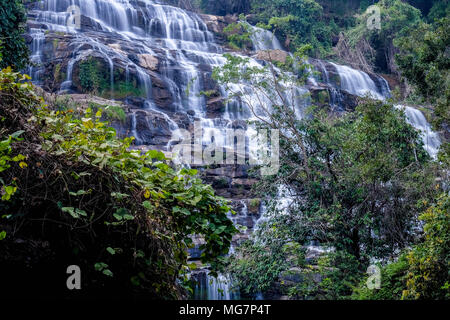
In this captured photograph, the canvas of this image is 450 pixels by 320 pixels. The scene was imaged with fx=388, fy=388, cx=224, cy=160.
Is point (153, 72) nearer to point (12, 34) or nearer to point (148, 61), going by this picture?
point (148, 61)

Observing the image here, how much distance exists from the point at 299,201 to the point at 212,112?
1073cm

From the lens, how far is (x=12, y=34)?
291 inches

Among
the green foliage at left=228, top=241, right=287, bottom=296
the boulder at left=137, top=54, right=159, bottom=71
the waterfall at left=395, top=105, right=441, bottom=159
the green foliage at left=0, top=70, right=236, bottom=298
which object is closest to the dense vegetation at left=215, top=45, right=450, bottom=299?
the green foliage at left=228, top=241, right=287, bottom=296

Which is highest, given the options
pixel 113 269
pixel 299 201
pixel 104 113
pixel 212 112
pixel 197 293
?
pixel 212 112

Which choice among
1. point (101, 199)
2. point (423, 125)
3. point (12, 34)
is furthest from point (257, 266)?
point (423, 125)

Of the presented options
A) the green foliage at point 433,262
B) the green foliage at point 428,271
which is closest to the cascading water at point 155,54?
the green foliage at point 428,271

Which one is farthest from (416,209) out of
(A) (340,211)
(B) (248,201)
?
(B) (248,201)

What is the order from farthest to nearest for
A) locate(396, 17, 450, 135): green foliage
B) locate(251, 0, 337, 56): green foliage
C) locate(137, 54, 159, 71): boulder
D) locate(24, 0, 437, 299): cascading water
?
locate(251, 0, 337, 56): green foliage, locate(137, 54, 159, 71): boulder, locate(24, 0, 437, 299): cascading water, locate(396, 17, 450, 135): green foliage

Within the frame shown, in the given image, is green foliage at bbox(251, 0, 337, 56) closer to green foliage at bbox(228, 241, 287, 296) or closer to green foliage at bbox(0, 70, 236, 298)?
green foliage at bbox(228, 241, 287, 296)

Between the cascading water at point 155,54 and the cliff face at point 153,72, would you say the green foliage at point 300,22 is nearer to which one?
the cascading water at point 155,54

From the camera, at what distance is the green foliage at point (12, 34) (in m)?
6.96

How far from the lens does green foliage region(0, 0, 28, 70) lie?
6.96 metres
